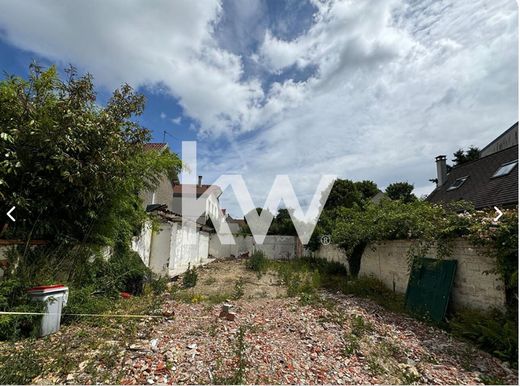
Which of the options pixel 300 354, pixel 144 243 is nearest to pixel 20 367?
pixel 300 354

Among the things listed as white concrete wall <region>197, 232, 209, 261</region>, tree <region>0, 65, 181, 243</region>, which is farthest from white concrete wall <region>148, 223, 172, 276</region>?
white concrete wall <region>197, 232, 209, 261</region>

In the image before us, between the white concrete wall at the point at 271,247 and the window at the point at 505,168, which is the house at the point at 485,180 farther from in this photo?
the white concrete wall at the point at 271,247

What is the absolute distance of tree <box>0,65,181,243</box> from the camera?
3939mm

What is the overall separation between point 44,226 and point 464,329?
6739 millimetres

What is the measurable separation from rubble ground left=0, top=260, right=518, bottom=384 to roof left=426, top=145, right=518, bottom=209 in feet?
24.0

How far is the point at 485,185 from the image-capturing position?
10727mm

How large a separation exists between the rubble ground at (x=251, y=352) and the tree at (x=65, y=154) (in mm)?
1792

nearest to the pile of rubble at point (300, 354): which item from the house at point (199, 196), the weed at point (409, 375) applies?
the weed at point (409, 375)

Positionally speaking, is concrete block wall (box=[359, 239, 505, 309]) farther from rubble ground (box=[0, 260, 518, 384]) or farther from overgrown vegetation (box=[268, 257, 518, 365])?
rubble ground (box=[0, 260, 518, 384])

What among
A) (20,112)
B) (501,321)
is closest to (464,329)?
(501,321)

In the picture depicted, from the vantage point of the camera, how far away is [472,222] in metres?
4.62

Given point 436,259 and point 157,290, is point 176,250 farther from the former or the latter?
point 436,259

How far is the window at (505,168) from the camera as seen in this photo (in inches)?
403

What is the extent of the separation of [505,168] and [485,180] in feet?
2.46
